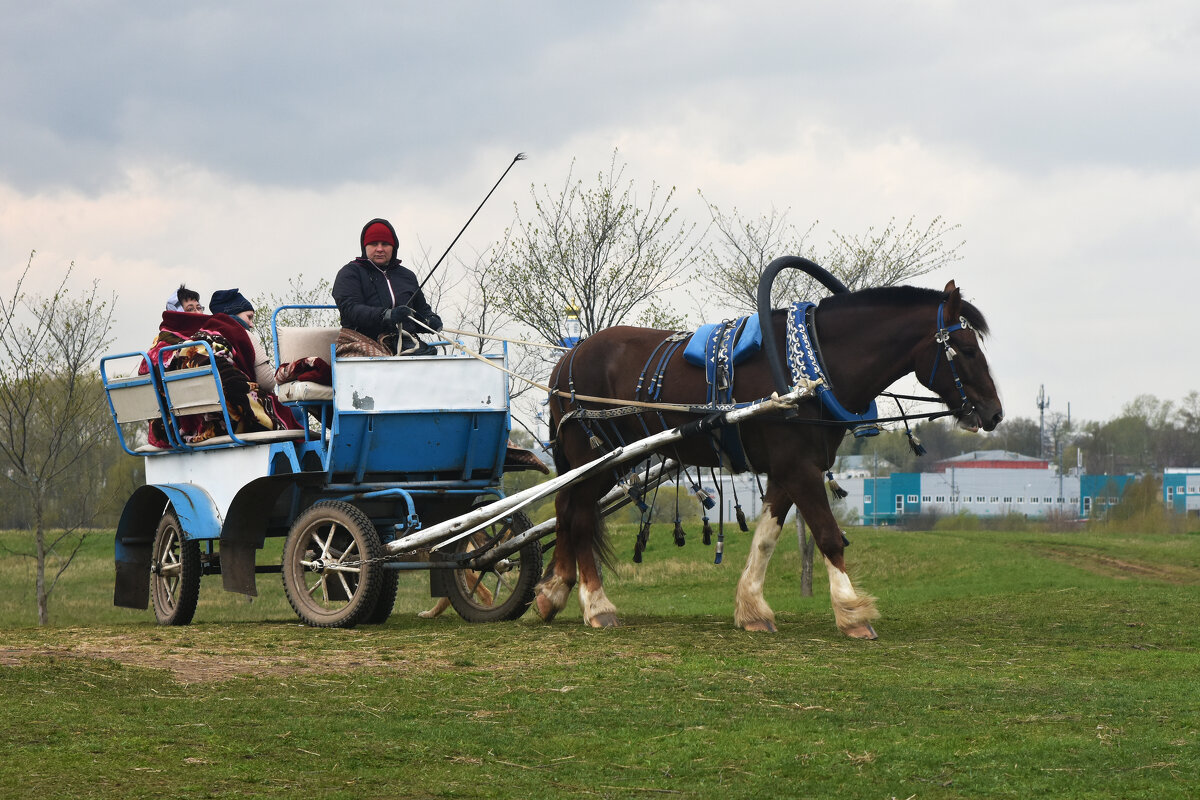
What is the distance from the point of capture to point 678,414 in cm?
978

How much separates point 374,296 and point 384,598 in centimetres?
234

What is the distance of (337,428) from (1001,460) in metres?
67.5

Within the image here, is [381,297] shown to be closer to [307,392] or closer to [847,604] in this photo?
[307,392]

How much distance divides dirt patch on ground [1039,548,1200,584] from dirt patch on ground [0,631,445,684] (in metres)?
15.4

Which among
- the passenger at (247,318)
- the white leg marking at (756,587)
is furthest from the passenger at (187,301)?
the white leg marking at (756,587)

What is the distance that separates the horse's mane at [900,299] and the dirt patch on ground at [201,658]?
3.81 m

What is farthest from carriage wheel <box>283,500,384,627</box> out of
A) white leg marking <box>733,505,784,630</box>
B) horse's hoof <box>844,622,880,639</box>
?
horse's hoof <box>844,622,880,639</box>

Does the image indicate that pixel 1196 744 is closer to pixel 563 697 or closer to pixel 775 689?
pixel 775 689

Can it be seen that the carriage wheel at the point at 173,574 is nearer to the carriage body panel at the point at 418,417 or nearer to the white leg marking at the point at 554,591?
the carriage body panel at the point at 418,417

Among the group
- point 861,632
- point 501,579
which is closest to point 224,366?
point 501,579

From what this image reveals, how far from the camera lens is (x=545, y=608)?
34.4 ft

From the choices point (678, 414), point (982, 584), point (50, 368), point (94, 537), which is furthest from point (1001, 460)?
point (678, 414)

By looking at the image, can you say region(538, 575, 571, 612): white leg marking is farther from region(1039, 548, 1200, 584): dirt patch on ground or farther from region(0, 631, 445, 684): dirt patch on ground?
region(1039, 548, 1200, 584): dirt patch on ground

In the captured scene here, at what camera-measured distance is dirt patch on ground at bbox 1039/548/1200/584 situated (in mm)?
20688
